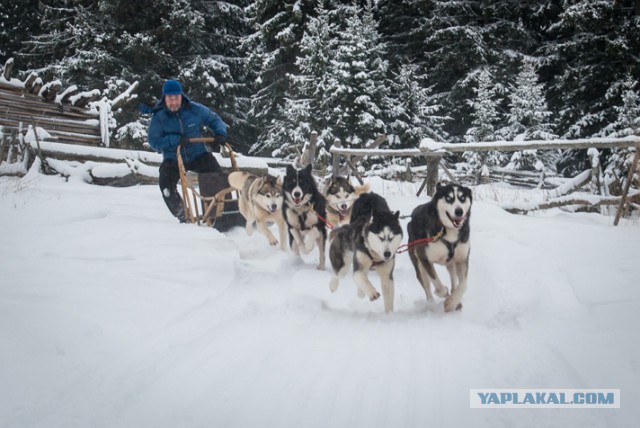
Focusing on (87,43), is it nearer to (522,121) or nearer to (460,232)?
(522,121)

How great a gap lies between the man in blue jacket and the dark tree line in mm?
9039

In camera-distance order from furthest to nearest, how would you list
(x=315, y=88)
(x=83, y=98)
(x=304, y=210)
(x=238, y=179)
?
(x=315, y=88), (x=83, y=98), (x=238, y=179), (x=304, y=210)

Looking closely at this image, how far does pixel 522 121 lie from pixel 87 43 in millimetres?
18422

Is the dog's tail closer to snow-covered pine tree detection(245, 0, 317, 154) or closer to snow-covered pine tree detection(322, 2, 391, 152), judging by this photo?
snow-covered pine tree detection(322, 2, 391, 152)

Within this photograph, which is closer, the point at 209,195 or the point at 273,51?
the point at 209,195

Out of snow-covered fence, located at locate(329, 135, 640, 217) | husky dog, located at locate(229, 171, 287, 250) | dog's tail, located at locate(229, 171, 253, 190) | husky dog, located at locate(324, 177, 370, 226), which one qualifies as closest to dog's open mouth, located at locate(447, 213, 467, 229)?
husky dog, located at locate(324, 177, 370, 226)

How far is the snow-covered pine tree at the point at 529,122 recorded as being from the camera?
541 inches

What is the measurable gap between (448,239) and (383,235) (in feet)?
1.63

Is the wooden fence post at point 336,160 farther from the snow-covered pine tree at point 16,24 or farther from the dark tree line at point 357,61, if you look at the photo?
the snow-covered pine tree at point 16,24

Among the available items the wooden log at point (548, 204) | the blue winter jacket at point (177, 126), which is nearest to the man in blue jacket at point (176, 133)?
the blue winter jacket at point (177, 126)

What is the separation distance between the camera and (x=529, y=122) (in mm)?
14438

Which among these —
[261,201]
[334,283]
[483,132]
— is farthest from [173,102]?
[483,132]

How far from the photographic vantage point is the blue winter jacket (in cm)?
537

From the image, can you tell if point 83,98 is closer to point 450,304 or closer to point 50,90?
point 50,90
